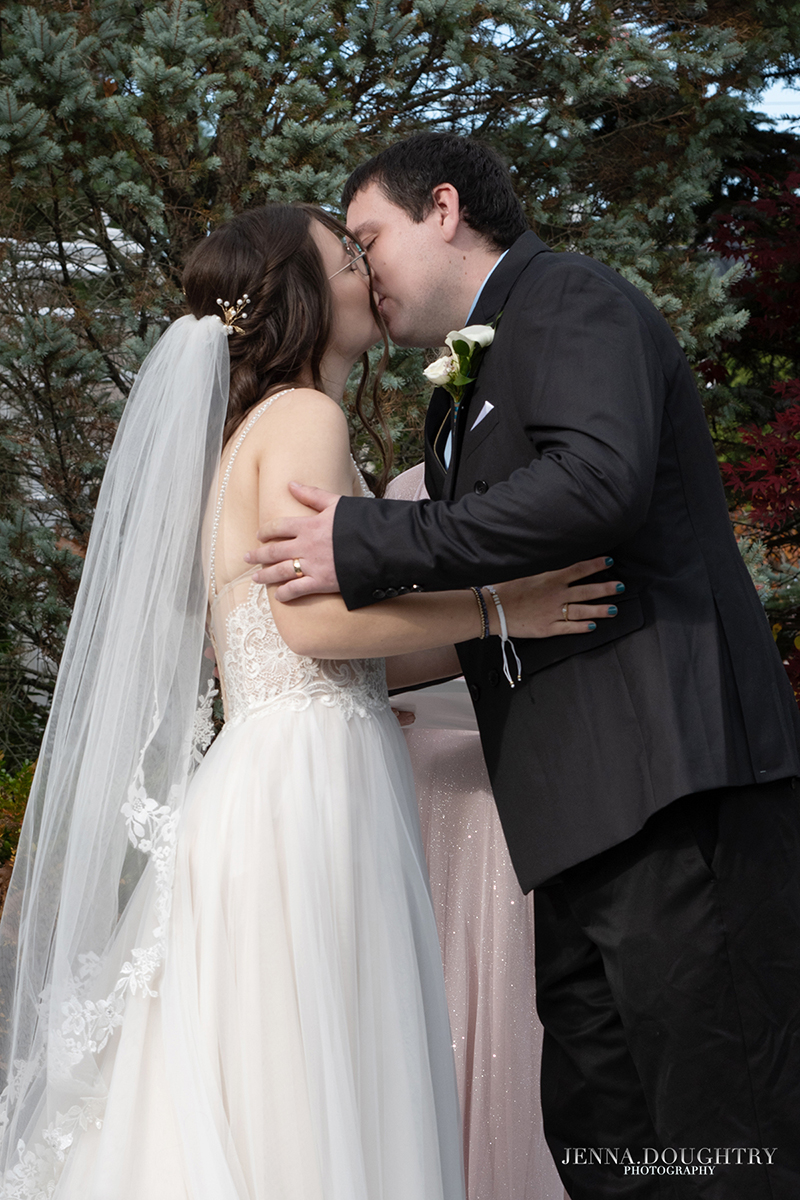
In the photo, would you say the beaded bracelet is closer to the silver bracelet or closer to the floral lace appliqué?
the silver bracelet

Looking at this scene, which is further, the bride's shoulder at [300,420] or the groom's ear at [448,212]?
the groom's ear at [448,212]

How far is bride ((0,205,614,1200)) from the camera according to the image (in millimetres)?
1891

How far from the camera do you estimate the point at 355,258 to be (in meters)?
2.44

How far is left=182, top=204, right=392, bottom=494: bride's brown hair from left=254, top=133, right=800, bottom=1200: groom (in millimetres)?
Result: 398

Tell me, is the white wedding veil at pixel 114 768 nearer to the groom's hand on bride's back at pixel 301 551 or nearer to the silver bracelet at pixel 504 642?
the groom's hand on bride's back at pixel 301 551

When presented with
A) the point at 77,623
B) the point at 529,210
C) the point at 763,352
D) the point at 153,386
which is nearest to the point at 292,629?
the point at 77,623

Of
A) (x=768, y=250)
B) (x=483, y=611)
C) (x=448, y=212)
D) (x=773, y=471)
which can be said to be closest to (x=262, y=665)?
(x=483, y=611)

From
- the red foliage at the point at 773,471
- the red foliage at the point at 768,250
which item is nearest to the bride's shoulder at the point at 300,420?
the red foliage at the point at 773,471

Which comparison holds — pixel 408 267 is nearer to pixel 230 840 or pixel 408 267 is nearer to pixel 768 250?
pixel 230 840

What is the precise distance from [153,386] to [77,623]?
0.53m

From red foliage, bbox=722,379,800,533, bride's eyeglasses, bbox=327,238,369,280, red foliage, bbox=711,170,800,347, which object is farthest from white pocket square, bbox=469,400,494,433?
red foliage, bbox=711,170,800,347

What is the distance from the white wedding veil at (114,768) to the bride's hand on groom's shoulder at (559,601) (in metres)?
0.66

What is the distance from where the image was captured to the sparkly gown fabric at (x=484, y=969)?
9.34 feet

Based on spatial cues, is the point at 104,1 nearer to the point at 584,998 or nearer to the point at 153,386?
the point at 153,386
